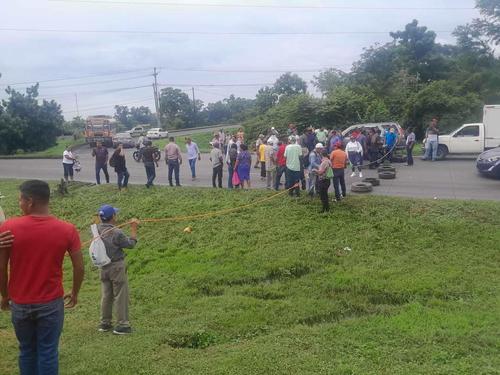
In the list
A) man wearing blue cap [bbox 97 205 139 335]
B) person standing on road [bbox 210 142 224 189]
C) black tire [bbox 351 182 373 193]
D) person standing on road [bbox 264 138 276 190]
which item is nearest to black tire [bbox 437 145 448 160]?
black tire [bbox 351 182 373 193]

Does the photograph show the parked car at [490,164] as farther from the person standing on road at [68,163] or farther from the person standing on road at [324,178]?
the person standing on road at [68,163]

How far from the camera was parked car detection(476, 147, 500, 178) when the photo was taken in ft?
59.0

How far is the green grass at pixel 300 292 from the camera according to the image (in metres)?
6.00

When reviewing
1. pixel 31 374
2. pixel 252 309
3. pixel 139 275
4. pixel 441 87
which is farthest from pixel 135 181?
pixel 441 87

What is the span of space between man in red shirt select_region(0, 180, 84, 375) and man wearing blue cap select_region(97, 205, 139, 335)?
2598 millimetres

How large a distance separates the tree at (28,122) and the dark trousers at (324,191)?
38.5m

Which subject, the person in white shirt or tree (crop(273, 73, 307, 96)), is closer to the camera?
the person in white shirt

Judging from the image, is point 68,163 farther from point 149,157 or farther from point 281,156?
point 281,156

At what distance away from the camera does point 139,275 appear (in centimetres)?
1177

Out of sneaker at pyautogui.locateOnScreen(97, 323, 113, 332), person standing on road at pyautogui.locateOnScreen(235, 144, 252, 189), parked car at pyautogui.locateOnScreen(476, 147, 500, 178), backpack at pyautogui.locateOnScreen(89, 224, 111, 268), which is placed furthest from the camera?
parked car at pyautogui.locateOnScreen(476, 147, 500, 178)

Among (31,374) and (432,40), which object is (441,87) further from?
(31,374)

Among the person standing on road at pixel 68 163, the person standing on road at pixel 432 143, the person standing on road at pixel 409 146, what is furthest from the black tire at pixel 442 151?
the person standing on road at pixel 68 163

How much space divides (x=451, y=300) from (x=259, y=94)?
150ft

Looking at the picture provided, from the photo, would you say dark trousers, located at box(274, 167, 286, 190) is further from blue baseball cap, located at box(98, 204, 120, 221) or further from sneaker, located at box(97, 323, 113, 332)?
sneaker, located at box(97, 323, 113, 332)
